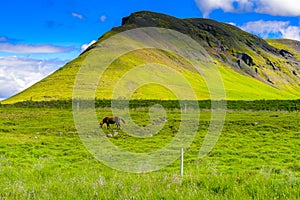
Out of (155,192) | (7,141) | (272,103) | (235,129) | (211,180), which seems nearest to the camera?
(155,192)

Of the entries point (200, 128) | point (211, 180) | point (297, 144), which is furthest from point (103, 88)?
point (211, 180)

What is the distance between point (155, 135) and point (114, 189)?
26.7 m

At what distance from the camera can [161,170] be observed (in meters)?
18.7

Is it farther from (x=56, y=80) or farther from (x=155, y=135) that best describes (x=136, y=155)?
(x=56, y=80)

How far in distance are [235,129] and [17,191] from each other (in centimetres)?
3199

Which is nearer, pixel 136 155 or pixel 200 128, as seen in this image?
pixel 136 155

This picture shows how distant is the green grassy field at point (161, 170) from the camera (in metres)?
9.15

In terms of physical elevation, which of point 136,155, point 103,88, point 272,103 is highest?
point 103,88

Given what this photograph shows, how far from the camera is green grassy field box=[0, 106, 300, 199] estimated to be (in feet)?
30.0

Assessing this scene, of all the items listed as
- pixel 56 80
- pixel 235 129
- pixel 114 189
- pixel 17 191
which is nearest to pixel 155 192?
pixel 114 189

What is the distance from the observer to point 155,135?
36.0m

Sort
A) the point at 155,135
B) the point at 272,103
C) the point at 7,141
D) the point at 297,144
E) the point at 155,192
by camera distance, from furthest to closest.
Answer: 1. the point at 272,103
2. the point at 155,135
3. the point at 7,141
4. the point at 297,144
5. the point at 155,192

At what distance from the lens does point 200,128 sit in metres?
40.3

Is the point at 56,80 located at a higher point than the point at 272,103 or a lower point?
higher
